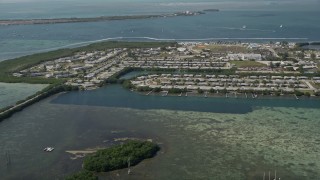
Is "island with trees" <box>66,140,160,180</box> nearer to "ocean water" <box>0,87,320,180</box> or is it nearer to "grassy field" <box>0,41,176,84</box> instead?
"ocean water" <box>0,87,320,180</box>

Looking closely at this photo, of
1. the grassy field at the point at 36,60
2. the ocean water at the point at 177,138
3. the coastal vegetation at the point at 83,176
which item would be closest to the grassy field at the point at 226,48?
the grassy field at the point at 36,60

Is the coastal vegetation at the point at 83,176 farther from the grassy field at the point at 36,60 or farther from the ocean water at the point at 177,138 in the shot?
the grassy field at the point at 36,60

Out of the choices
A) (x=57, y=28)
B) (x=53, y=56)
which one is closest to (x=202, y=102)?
(x=53, y=56)

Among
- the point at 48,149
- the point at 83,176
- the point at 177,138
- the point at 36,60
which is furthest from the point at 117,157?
the point at 36,60

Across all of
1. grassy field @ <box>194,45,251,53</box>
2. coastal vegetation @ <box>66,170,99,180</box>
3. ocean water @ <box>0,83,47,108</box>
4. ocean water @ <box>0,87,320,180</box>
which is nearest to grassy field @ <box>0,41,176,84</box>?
ocean water @ <box>0,83,47,108</box>

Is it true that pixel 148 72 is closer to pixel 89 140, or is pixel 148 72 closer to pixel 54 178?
pixel 89 140
